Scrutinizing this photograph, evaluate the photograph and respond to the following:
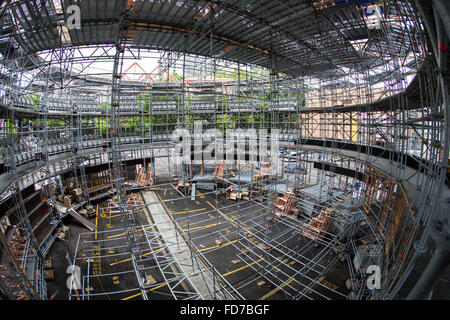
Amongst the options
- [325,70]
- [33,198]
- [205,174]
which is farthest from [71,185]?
[325,70]

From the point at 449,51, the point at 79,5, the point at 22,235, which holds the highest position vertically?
the point at 79,5

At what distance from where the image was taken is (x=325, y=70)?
701 inches

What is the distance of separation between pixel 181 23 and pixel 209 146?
10.2 m

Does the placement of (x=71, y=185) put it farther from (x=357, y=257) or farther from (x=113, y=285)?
(x=357, y=257)

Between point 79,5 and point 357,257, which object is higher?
point 79,5

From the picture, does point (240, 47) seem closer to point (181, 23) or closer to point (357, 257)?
point (181, 23)

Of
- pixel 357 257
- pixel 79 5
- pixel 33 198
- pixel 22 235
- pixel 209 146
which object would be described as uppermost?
pixel 79 5

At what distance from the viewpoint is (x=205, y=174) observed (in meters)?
19.6
